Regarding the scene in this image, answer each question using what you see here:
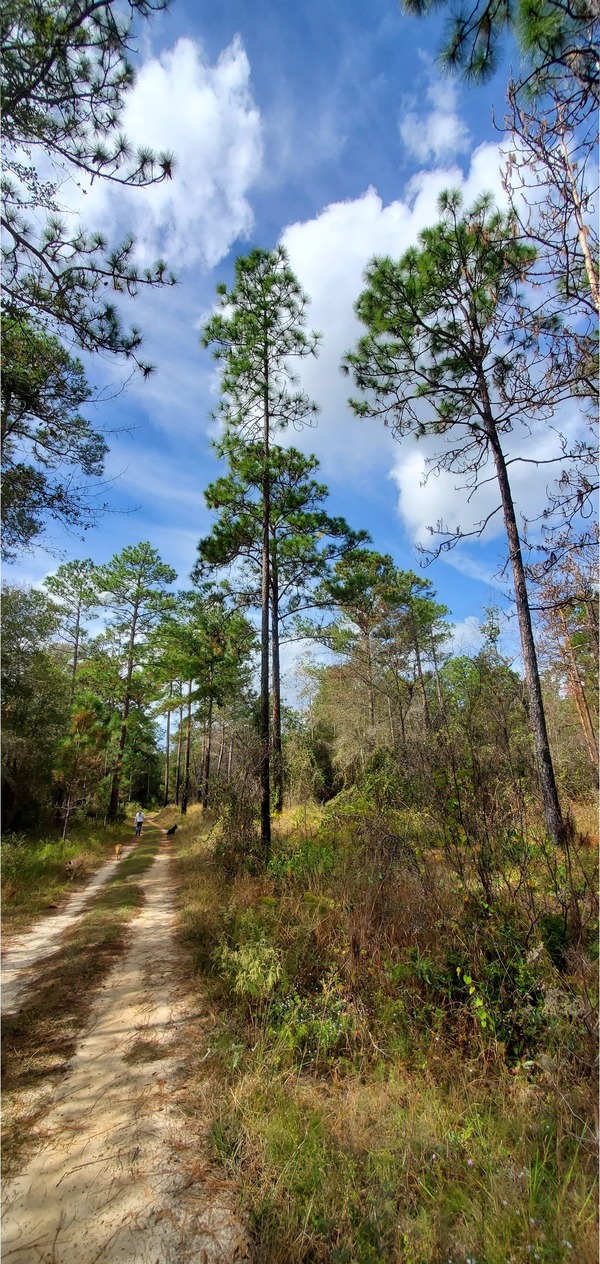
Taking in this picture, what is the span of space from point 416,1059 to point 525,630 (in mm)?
5687

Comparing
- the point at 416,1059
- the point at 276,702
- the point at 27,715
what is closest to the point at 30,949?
the point at 416,1059

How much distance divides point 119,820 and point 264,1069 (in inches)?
824

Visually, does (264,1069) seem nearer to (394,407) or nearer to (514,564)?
(514,564)

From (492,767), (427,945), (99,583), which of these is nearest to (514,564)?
(492,767)

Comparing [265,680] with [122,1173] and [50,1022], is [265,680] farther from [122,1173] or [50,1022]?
[122,1173]

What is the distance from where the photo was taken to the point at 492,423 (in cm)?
777

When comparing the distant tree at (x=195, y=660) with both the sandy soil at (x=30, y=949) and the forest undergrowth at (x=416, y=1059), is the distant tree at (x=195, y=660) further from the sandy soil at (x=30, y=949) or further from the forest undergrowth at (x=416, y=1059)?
the forest undergrowth at (x=416, y=1059)

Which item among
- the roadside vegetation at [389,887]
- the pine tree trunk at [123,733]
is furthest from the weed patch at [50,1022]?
the pine tree trunk at [123,733]

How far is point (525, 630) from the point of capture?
23.6 ft

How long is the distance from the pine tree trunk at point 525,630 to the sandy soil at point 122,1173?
17.8 ft

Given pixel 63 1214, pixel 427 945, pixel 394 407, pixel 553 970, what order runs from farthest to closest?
1. pixel 394 407
2. pixel 427 945
3. pixel 553 970
4. pixel 63 1214

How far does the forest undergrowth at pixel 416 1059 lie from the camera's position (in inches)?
82.5

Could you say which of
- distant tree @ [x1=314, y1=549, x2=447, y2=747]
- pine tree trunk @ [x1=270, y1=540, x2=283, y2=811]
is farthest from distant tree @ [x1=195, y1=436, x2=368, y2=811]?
distant tree @ [x1=314, y1=549, x2=447, y2=747]

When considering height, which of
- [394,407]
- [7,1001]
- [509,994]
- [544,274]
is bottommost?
[7,1001]
